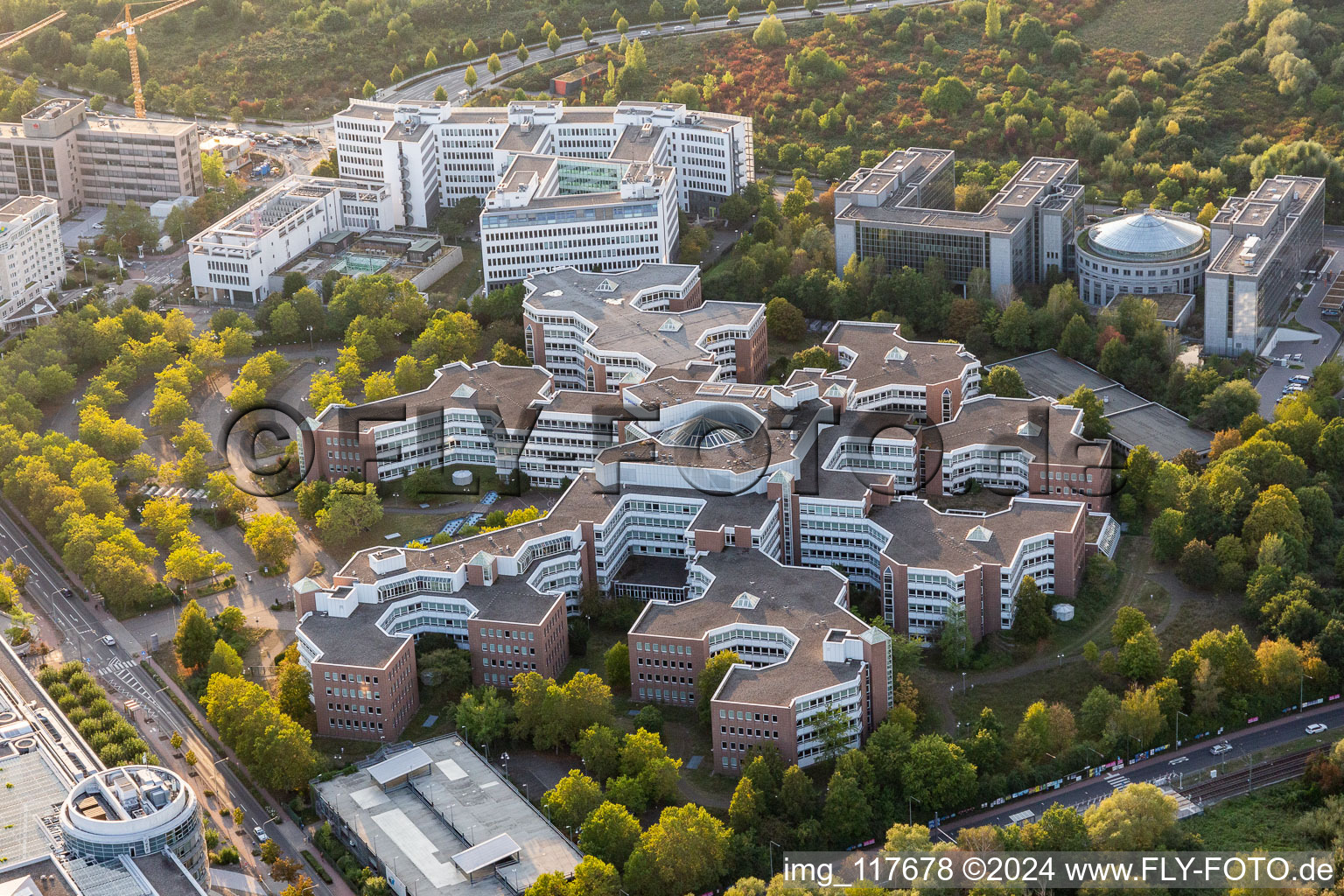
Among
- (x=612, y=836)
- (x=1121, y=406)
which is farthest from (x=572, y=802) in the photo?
(x=1121, y=406)

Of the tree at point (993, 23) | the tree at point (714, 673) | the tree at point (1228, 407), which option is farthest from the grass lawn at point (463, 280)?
the tree at point (993, 23)

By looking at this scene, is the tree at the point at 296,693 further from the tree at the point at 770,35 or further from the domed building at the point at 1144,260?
the tree at the point at 770,35

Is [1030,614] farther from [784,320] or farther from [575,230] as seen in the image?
[575,230]

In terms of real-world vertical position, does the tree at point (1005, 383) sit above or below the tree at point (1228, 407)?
above

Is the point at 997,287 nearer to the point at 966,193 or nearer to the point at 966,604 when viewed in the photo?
the point at 966,193

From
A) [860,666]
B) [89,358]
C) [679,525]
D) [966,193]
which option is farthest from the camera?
[966,193]

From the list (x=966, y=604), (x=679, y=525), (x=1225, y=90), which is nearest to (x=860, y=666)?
(x=966, y=604)
